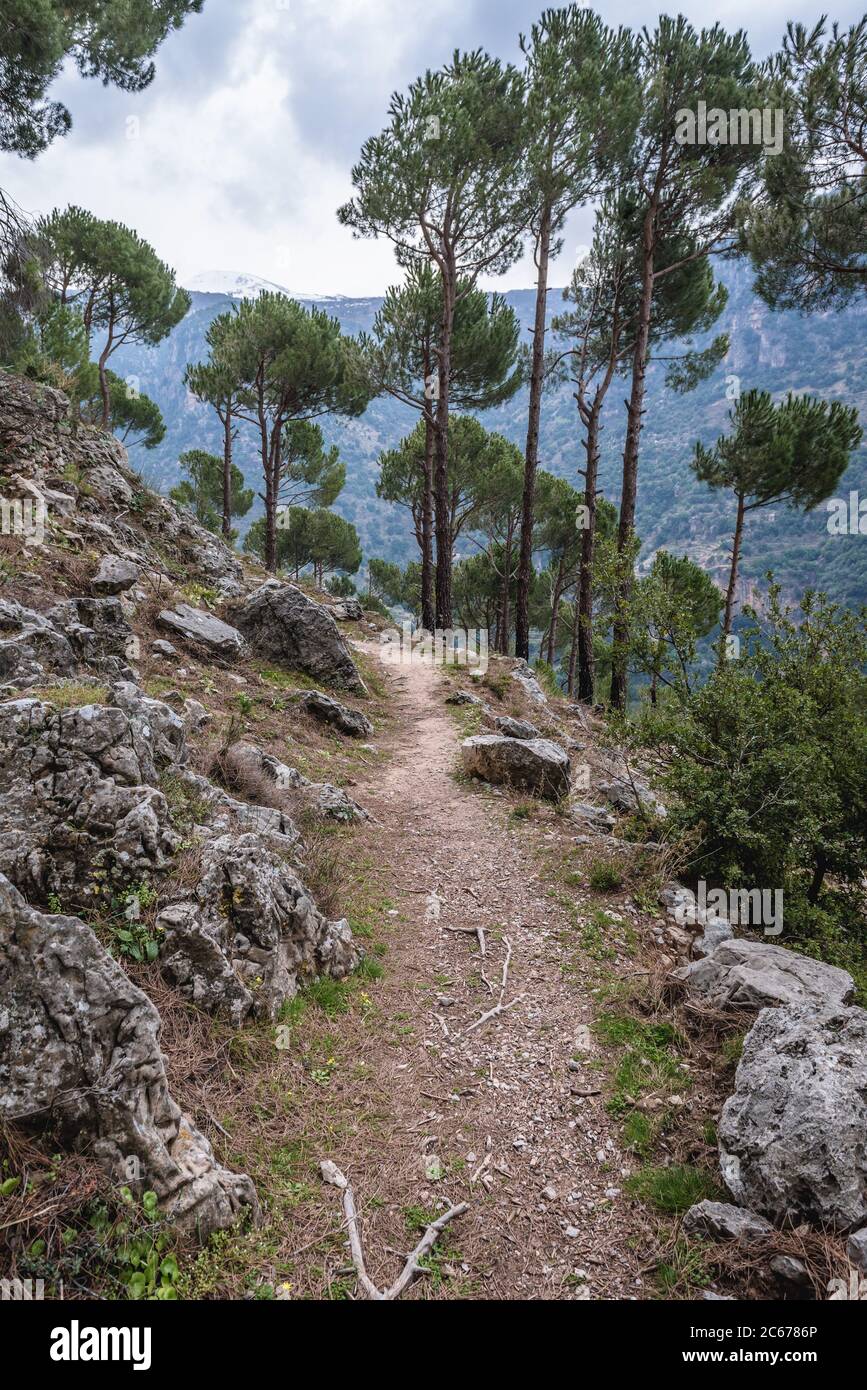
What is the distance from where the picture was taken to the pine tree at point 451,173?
14.3 m

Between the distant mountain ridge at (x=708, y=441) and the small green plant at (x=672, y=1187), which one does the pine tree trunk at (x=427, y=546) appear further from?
the distant mountain ridge at (x=708, y=441)

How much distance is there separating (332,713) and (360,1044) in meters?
6.35

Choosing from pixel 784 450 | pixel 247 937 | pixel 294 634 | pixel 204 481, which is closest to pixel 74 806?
pixel 247 937

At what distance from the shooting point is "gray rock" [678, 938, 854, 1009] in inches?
163

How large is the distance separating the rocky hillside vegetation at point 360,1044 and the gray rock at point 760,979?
3 centimetres

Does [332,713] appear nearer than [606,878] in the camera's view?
No

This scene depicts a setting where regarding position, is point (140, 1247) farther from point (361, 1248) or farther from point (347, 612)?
point (347, 612)

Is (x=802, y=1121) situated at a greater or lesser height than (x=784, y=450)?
lesser

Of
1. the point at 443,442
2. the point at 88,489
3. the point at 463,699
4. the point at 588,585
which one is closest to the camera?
the point at 88,489

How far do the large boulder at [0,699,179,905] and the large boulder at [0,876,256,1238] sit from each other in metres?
0.88

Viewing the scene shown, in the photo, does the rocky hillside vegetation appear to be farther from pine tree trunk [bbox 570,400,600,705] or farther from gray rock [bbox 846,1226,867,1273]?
pine tree trunk [bbox 570,400,600,705]

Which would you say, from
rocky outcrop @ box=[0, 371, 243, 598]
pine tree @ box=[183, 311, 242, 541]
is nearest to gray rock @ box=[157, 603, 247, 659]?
rocky outcrop @ box=[0, 371, 243, 598]

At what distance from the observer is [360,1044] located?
13.6 ft
